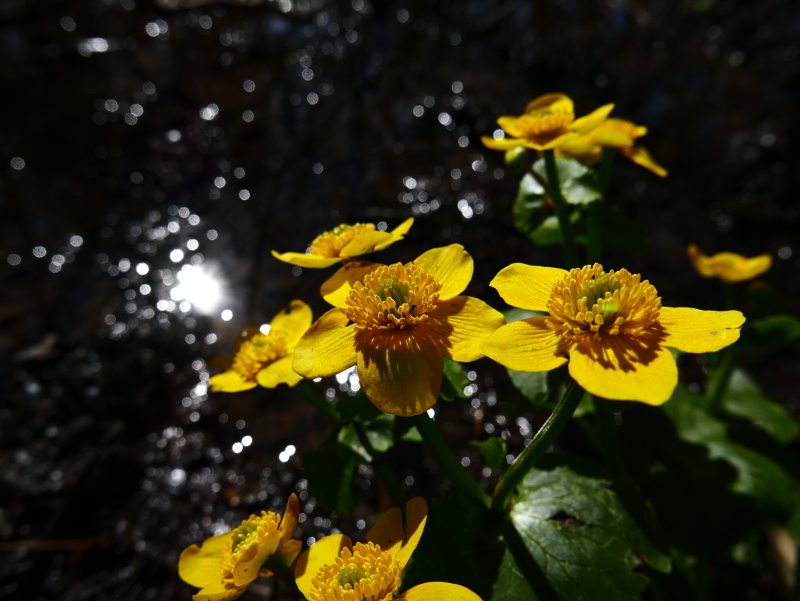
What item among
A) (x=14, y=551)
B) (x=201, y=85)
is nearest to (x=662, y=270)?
(x=14, y=551)

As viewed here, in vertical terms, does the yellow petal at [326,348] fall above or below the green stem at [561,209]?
below

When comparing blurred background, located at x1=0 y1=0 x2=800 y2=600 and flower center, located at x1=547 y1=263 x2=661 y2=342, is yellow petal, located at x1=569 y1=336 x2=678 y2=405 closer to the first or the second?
flower center, located at x1=547 y1=263 x2=661 y2=342

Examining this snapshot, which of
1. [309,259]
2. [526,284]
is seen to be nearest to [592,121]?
[526,284]

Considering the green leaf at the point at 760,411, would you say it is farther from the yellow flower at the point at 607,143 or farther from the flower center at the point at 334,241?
the flower center at the point at 334,241

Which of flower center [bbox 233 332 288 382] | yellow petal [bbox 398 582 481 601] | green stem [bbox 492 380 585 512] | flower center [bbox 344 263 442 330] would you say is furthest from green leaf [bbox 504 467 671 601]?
flower center [bbox 233 332 288 382]

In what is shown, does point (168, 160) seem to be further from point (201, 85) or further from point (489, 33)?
point (489, 33)

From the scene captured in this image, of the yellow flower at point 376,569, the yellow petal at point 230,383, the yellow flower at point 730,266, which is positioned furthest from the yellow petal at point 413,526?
the yellow flower at point 730,266
